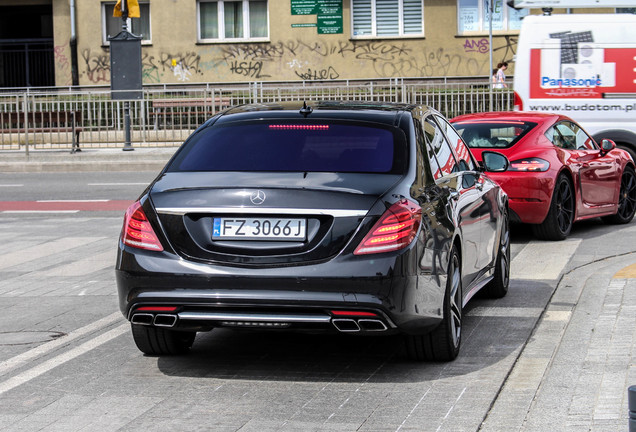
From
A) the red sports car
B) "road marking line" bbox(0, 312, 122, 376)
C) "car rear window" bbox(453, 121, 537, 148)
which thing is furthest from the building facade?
"road marking line" bbox(0, 312, 122, 376)

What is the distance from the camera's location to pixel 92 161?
24391 millimetres

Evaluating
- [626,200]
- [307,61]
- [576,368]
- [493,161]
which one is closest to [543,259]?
[493,161]

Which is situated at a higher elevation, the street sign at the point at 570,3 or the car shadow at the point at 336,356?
the street sign at the point at 570,3

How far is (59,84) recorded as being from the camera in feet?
123

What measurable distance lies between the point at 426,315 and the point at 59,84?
33.2 m

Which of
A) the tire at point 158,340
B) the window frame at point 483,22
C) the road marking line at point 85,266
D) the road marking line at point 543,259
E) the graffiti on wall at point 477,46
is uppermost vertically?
the window frame at point 483,22

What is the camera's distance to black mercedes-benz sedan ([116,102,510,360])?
5676 mm

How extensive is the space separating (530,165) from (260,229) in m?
6.34

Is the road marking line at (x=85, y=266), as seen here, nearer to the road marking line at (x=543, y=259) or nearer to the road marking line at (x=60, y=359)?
the road marking line at (x=60, y=359)

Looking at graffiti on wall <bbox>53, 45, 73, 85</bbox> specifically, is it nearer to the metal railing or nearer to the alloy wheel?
the metal railing

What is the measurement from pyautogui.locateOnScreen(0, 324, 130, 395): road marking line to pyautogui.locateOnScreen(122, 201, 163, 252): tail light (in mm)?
906

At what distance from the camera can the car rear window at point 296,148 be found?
6.15 metres

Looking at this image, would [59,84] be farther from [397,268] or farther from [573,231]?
[397,268]

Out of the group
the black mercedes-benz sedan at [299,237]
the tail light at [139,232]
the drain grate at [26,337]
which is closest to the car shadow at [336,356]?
the black mercedes-benz sedan at [299,237]
